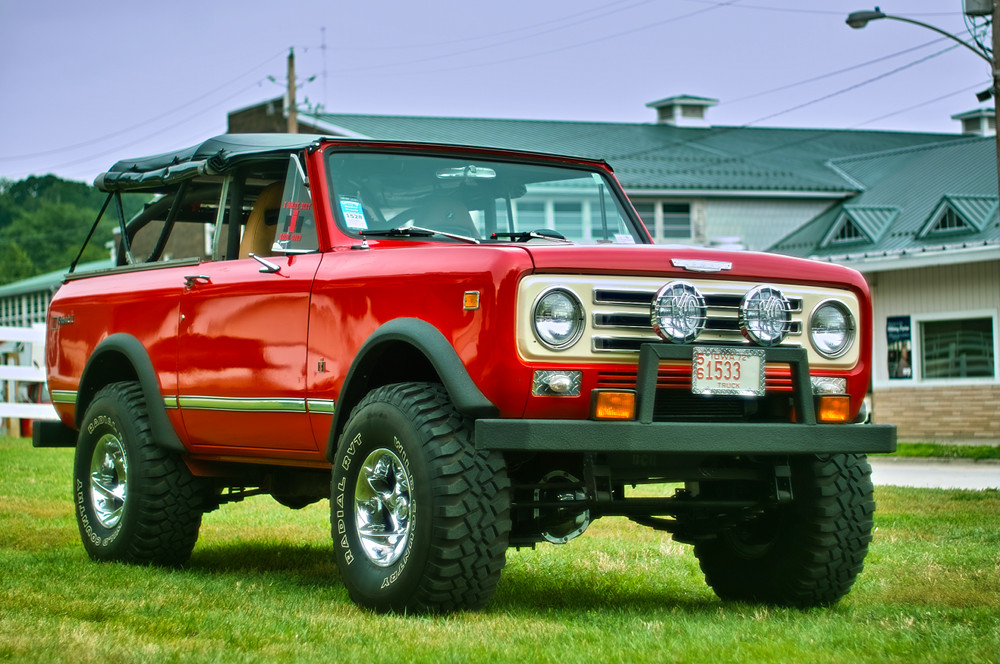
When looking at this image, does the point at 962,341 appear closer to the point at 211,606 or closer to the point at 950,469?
the point at 950,469

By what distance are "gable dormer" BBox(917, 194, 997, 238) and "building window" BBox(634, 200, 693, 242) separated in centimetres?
956

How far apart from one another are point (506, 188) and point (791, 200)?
29950 mm

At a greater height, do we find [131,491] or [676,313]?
[676,313]

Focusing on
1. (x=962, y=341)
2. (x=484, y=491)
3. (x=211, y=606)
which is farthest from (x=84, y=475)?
(x=962, y=341)

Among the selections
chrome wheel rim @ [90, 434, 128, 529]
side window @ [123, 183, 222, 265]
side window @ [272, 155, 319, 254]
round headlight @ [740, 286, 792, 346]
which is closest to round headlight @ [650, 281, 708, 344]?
round headlight @ [740, 286, 792, 346]

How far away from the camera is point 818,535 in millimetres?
6199

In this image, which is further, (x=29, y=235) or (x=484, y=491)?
(x=29, y=235)

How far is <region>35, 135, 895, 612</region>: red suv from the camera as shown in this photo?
17.7 feet

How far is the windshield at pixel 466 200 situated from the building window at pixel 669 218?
2782cm

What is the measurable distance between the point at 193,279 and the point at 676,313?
291 centimetres

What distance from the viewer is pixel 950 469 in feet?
56.9

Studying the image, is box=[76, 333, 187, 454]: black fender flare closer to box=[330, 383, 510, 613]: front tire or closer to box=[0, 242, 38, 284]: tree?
box=[330, 383, 510, 613]: front tire

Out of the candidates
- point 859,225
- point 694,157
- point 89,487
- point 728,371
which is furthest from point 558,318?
point 694,157

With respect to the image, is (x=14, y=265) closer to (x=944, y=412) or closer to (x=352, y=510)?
(x=944, y=412)
